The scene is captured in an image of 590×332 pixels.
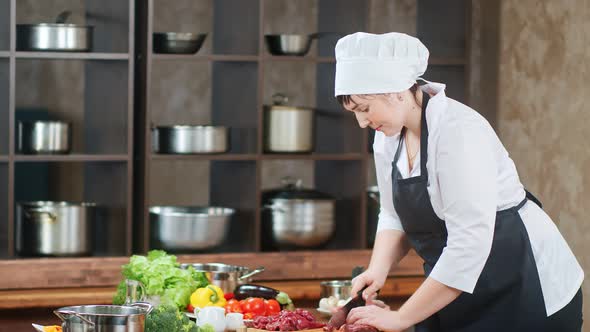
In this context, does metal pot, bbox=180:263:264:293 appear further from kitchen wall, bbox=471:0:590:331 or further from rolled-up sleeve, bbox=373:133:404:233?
kitchen wall, bbox=471:0:590:331

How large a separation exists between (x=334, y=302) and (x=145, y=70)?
5.46ft

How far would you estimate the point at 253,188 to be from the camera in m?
4.82

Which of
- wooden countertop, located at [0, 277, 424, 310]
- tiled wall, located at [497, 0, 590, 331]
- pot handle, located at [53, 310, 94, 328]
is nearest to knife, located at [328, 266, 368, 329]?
pot handle, located at [53, 310, 94, 328]

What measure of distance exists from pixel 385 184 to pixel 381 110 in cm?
37

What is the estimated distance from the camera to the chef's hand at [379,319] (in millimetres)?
2926

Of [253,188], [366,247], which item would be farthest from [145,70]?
[366,247]

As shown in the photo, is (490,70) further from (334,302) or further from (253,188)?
(334,302)

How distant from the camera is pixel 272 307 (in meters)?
3.40

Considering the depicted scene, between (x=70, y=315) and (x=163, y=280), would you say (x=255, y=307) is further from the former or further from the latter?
(x=70, y=315)

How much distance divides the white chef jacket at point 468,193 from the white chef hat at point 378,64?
13cm

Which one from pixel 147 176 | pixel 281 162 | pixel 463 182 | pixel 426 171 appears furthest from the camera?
pixel 281 162

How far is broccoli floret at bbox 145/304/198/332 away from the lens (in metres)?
2.72

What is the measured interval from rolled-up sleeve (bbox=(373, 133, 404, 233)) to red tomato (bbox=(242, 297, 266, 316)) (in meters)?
0.45

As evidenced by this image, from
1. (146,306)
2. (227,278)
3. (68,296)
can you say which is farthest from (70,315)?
(68,296)
